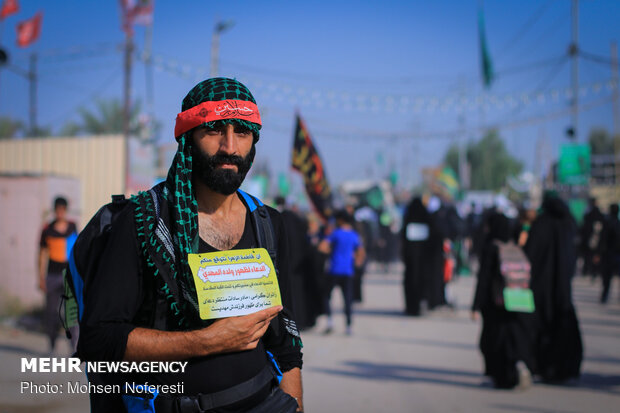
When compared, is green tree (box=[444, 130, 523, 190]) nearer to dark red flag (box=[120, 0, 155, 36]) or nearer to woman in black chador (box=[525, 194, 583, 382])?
dark red flag (box=[120, 0, 155, 36])

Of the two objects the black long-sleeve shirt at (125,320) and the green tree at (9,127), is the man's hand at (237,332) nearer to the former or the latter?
the black long-sleeve shirt at (125,320)

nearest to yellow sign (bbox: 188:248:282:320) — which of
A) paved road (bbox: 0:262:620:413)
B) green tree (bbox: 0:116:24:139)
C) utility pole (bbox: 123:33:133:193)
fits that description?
paved road (bbox: 0:262:620:413)

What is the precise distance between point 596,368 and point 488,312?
64.7 inches

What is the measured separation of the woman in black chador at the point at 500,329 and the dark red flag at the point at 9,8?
17688mm

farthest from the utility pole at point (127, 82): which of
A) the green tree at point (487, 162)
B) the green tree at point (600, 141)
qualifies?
the green tree at point (487, 162)

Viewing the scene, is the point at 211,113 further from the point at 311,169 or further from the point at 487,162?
the point at 487,162

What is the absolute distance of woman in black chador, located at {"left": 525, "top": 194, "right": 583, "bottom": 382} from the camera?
6973 millimetres

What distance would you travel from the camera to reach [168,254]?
196 cm

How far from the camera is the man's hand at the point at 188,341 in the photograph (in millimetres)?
A: 1862

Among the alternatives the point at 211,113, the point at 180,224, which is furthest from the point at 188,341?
the point at 211,113

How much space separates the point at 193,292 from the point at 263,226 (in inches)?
14.7

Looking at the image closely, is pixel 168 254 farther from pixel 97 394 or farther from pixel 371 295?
pixel 371 295

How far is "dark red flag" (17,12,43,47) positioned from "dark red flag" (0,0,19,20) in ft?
9.82

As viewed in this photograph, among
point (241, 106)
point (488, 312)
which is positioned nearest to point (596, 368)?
point (488, 312)
